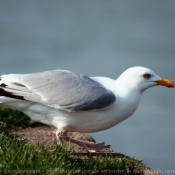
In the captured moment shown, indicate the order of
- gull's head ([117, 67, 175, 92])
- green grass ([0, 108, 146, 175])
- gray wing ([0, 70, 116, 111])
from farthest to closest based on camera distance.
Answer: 1. gull's head ([117, 67, 175, 92])
2. gray wing ([0, 70, 116, 111])
3. green grass ([0, 108, 146, 175])

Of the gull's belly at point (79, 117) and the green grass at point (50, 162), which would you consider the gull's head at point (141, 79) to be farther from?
the green grass at point (50, 162)

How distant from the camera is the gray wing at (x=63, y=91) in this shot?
267 inches

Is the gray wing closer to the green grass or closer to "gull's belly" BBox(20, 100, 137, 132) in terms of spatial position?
"gull's belly" BBox(20, 100, 137, 132)

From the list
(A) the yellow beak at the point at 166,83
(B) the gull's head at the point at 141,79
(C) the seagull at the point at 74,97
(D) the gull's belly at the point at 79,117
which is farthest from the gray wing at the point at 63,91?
(A) the yellow beak at the point at 166,83

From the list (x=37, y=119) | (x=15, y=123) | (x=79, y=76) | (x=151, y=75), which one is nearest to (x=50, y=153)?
(x=37, y=119)

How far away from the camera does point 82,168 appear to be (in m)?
6.15

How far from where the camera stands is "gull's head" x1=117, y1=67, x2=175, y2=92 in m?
7.16

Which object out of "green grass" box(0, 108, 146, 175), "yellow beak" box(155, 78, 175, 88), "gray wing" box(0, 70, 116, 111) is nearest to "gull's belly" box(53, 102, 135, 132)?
"gray wing" box(0, 70, 116, 111)

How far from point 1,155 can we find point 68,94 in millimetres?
1360

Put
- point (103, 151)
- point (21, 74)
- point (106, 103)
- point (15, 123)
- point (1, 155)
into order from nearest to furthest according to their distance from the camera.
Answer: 1. point (1, 155)
2. point (106, 103)
3. point (21, 74)
4. point (103, 151)
5. point (15, 123)

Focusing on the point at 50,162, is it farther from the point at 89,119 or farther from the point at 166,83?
the point at 166,83

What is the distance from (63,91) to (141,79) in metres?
1.17

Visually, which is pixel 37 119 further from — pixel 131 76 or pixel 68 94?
pixel 131 76

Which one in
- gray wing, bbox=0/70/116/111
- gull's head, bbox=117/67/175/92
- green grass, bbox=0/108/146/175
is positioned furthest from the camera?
gull's head, bbox=117/67/175/92
